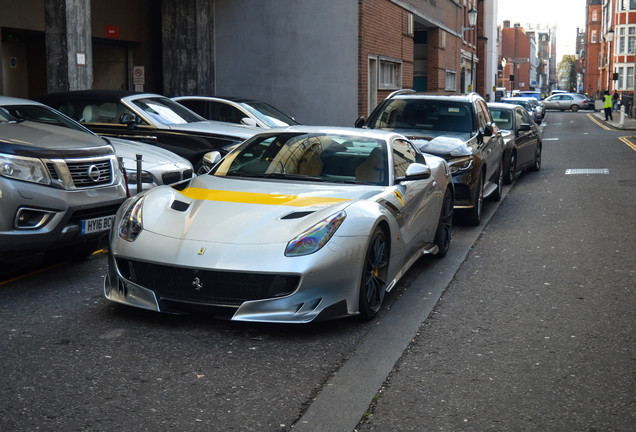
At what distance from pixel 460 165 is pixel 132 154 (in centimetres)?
407

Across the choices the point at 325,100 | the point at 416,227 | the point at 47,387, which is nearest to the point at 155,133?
the point at 416,227

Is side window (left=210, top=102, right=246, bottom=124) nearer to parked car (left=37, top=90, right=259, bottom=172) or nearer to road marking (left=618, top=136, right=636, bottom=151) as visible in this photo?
parked car (left=37, top=90, right=259, bottom=172)

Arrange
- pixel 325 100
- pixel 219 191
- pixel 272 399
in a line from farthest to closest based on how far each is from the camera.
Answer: pixel 325 100, pixel 219 191, pixel 272 399

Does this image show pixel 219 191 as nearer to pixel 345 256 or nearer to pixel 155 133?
pixel 345 256

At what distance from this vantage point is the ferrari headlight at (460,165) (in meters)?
10.3

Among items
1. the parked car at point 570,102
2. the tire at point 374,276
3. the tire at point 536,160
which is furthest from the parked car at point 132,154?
the parked car at point 570,102

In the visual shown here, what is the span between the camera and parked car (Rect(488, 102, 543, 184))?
15344 mm

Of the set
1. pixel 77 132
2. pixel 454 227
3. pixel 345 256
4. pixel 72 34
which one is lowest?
pixel 454 227

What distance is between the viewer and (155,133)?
12.1 m

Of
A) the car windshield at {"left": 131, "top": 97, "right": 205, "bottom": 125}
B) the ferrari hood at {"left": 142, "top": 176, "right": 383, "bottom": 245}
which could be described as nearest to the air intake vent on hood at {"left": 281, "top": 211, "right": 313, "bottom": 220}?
the ferrari hood at {"left": 142, "top": 176, "right": 383, "bottom": 245}

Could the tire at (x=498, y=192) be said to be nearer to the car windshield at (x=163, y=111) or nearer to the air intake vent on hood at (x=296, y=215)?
the car windshield at (x=163, y=111)

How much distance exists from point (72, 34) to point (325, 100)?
8860 mm

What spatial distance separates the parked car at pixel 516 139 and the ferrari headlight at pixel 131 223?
33.0ft

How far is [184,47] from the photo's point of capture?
70.1ft
